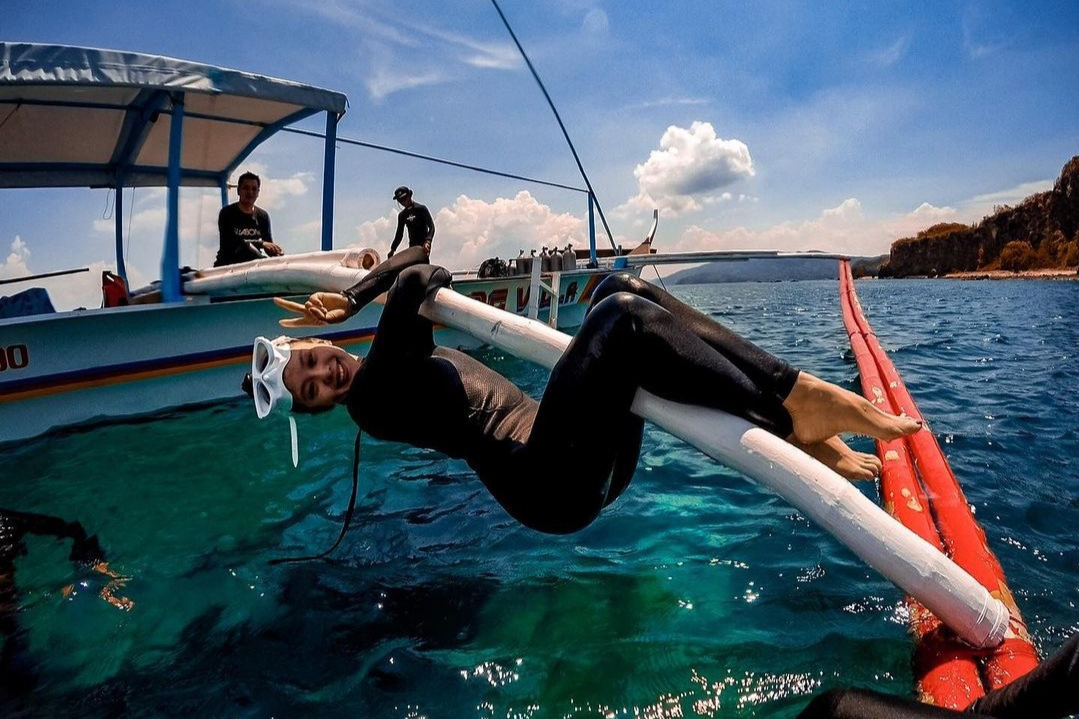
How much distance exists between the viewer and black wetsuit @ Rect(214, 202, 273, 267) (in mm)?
7898

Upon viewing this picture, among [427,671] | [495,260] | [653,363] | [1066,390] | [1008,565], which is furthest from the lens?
[495,260]

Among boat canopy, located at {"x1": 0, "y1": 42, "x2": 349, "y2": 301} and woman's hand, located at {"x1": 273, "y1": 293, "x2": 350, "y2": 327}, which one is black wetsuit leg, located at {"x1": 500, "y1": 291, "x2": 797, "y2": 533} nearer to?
woman's hand, located at {"x1": 273, "y1": 293, "x2": 350, "y2": 327}

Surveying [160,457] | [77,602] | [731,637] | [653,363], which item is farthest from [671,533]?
[160,457]

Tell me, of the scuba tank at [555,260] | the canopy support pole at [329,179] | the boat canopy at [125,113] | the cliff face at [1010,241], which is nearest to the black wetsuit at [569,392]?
the boat canopy at [125,113]

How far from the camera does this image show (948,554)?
2.46 metres

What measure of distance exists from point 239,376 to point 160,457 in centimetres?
232

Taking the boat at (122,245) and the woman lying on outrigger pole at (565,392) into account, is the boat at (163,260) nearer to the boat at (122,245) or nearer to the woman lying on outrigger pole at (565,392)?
the boat at (122,245)

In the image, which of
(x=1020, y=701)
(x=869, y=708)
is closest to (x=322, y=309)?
(x=869, y=708)

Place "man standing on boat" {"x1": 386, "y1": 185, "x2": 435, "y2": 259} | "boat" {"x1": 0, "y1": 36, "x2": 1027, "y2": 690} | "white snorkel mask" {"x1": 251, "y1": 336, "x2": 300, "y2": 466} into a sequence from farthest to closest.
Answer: "man standing on boat" {"x1": 386, "y1": 185, "x2": 435, "y2": 259}
"boat" {"x1": 0, "y1": 36, "x2": 1027, "y2": 690}
"white snorkel mask" {"x1": 251, "y1": 336, "x2": 300, "y2": 466}

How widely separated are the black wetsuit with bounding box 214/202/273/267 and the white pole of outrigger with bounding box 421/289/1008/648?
24.8 ft

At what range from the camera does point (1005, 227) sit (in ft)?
280

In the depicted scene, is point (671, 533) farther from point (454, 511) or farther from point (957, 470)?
point (957, 470)

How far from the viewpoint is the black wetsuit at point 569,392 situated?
2.05 metres

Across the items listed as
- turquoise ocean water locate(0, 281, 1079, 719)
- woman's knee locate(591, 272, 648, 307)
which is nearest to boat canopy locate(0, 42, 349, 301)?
turquoise ocean water locate(0, 281, 1079, 719)
